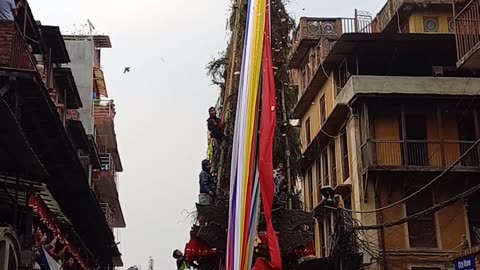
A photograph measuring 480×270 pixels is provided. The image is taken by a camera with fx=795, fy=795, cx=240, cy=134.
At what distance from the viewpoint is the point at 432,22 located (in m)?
31.5

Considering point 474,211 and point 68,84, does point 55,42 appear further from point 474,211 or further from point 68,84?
point 474,211

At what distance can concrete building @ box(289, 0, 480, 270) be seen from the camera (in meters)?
27.1

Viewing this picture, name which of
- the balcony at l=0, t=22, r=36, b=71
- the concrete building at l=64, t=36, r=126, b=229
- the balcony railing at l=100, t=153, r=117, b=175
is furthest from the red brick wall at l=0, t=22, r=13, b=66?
the balcony railing at l=100, t=153, r=117, b=175

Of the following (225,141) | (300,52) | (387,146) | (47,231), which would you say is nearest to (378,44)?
(387,146)

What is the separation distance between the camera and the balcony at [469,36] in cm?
1555

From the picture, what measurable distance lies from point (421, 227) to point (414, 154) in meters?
2.55

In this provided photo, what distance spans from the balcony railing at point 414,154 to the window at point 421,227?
3.53 ft

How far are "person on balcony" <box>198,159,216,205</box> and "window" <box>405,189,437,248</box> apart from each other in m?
15.8

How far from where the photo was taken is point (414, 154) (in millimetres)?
27844

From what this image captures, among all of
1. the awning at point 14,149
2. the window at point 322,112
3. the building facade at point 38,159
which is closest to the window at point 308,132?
the window at point 322,112

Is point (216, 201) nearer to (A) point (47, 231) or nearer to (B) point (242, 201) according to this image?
(B) point (242, 201)

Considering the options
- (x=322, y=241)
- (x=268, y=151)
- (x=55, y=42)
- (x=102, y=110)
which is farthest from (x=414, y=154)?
(x=268, y=151)

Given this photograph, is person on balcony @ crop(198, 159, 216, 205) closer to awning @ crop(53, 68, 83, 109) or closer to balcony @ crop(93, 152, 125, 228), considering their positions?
awning @ crop(53, 68, 83, 109)

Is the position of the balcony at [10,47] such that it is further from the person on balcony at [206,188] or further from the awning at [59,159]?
the person on balcony at [206,188]
